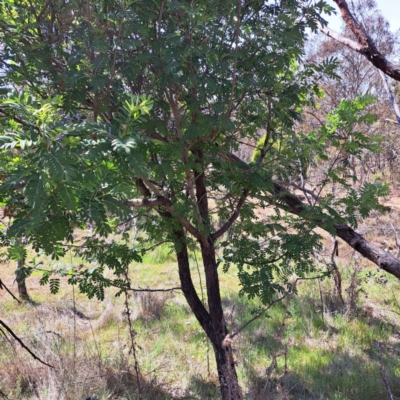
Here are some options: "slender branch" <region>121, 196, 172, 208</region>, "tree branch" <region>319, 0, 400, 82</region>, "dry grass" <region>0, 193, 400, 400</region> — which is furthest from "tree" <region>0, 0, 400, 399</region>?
"dry grass" <region>0, 193, 400, 400</region>

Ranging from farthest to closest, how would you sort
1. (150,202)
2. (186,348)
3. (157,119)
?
1. (186,348)
2. (150,202)
3. (157,119)

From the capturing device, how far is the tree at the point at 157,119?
1233 millimetres

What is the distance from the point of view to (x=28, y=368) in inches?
133

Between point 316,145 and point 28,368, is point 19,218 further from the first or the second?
point 28,368

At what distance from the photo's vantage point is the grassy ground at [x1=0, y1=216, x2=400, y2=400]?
130 inches

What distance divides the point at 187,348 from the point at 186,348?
0.02 metres

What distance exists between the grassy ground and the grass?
12 mm

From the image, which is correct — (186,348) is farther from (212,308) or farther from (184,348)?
(212,308)

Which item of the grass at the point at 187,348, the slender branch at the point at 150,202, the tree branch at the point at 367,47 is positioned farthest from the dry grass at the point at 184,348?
the tree branch at the point at 367,47

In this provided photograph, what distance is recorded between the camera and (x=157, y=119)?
232cm

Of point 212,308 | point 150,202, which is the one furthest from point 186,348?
point 150,202

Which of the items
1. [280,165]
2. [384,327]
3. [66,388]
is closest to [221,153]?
[280,165]

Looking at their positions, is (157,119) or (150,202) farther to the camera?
(150,202)

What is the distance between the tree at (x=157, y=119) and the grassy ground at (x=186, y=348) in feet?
2.16
